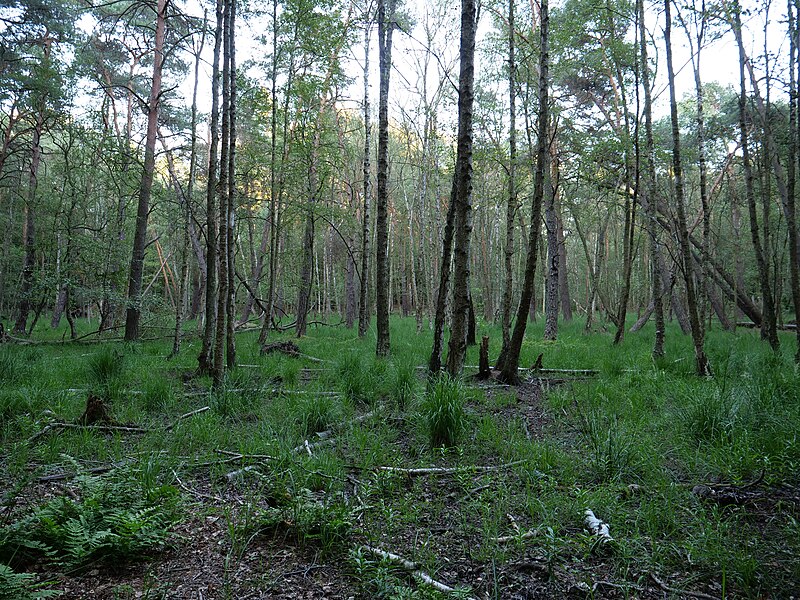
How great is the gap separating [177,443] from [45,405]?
2.16 meters

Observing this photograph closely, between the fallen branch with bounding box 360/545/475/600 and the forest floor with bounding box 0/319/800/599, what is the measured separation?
13mm

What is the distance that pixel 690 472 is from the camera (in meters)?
3.45

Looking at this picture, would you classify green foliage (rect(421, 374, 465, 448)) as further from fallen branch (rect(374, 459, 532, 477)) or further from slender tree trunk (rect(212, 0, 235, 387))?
slender tree trunk (rect(212, 0, 235, 387))

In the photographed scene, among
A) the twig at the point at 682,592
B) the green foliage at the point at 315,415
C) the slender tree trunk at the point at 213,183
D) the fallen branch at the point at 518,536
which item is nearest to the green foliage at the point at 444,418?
the green foliage at the point at 315,415

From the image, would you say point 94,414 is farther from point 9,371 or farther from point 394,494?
point 394,494

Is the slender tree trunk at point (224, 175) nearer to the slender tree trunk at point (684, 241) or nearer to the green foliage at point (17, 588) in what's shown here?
the green foliage at point (17, 588)

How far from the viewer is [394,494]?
3.21m

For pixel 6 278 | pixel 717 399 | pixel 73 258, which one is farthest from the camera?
pixel 6 278

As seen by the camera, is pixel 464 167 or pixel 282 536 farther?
pixel 464 167

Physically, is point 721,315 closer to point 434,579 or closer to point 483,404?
point 483,404

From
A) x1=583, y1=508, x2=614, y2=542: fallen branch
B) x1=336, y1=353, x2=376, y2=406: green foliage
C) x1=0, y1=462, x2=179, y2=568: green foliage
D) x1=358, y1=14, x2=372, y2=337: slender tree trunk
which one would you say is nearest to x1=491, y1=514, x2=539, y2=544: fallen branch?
x1=583, y1=508, x2=614, y2=542: fallen branch

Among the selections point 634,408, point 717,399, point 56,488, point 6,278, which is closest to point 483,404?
point 634,408

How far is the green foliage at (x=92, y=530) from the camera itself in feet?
7.04

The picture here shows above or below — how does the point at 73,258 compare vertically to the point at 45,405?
above
